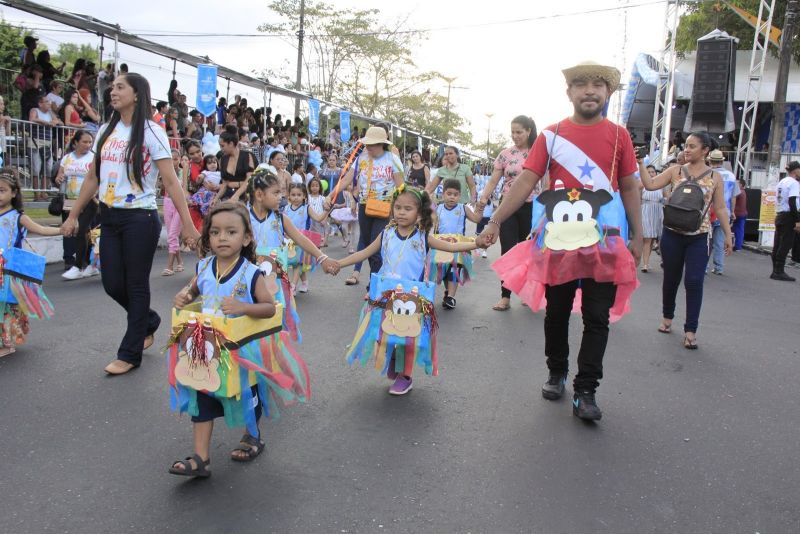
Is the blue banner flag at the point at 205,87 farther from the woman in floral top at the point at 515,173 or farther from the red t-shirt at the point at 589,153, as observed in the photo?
the red t-shirt at the point at 589,153

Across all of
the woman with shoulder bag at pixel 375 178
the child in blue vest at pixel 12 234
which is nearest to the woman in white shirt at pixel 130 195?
the child in blue vest at pixel 12 234

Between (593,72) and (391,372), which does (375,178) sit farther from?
(593,72)

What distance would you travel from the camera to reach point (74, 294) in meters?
7.25

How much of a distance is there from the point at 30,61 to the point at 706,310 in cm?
1150

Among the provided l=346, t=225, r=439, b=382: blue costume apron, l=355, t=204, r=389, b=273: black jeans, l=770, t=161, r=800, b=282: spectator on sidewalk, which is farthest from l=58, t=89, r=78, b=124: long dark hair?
l=770, t=161, r=800, b=282: spectator on sidewalk

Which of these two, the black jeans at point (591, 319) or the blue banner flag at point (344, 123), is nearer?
the black jeans at point (591, 319)

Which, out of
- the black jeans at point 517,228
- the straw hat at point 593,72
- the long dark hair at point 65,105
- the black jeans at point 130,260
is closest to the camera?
the straw hat at point 593,72

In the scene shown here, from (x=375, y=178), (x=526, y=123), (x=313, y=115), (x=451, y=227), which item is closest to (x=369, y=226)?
(x=375, y=178)

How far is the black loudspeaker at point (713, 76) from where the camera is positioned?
60.3 ft

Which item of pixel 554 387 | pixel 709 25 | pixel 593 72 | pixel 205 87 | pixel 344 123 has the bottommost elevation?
pixel 554 387

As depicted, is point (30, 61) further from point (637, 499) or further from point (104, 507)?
point (637, 499)

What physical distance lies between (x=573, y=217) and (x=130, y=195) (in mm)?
2869

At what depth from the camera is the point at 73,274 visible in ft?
27.0

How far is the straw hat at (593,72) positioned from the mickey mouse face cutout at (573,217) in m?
0.60
